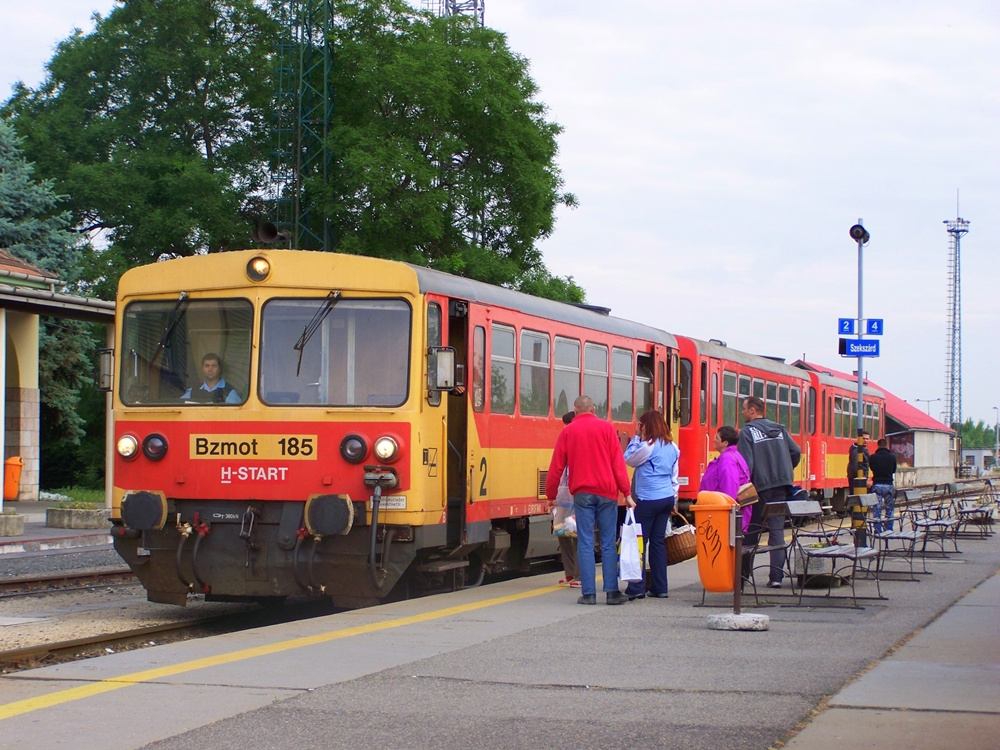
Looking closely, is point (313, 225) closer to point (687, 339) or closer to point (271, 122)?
point (271, 122)

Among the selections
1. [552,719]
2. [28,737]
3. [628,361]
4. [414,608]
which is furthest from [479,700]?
[628,361]

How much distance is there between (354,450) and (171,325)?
2.10 metres

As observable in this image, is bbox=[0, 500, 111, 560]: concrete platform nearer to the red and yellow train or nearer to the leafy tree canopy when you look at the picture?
the red and yellow train

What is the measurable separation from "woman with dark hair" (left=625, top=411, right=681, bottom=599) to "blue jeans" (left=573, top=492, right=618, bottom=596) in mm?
441

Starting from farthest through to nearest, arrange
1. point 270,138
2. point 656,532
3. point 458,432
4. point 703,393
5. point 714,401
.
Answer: point 270,138 < point 714,401 < point 703,393 < point 458,432 < point 656,532

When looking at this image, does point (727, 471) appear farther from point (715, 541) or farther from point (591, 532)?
point (591, 532)

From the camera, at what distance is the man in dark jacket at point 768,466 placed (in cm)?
1232

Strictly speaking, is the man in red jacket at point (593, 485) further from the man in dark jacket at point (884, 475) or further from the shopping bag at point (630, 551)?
the man in dark jacket at point (884, 475)

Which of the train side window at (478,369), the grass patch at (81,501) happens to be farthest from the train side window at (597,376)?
the grass patch at (81,501)

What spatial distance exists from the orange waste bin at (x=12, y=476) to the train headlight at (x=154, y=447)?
63.6ft

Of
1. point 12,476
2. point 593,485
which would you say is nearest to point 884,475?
point 593,485

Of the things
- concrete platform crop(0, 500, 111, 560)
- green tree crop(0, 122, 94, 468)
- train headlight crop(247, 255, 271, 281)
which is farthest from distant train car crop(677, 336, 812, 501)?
green tree crop(0, 122, 94, 468)

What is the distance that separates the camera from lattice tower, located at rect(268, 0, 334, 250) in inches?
1551

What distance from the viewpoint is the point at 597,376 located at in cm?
1577
